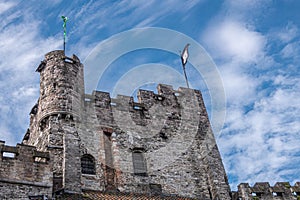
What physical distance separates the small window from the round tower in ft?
11.4

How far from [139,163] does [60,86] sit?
5.61 meters

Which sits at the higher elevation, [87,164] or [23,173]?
[87,164]

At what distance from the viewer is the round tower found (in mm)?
22875

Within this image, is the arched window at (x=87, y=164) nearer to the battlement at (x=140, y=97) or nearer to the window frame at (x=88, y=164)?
the window frame at (x=88, y=164)

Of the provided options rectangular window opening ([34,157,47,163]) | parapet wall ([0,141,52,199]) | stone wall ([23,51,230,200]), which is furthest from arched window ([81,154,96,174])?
parapet wall ([0,141,52,199])

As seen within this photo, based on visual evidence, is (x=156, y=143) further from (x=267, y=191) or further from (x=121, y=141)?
(x=267, y=191)

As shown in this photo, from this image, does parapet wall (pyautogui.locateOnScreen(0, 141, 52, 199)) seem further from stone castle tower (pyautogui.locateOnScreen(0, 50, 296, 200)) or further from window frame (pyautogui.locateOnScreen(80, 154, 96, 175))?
window frame (pyautogui.locateOnScreen(80, 154, 96, 175))

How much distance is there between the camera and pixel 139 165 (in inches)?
915

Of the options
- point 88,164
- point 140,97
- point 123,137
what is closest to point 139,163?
point 123,137

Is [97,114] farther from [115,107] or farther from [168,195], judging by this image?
[168,195]

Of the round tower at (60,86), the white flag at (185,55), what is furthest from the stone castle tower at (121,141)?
the white flag at (185,55)

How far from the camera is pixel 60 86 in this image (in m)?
23.8

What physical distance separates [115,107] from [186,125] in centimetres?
419

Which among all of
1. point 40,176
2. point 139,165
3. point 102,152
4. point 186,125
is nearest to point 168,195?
point 139,165
